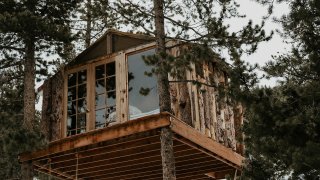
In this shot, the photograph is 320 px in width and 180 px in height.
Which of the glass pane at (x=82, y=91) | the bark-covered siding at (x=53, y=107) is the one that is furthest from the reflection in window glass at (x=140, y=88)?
the bark-covered siding at (x=53, y=107)

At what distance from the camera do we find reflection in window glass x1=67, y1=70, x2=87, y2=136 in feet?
35.6

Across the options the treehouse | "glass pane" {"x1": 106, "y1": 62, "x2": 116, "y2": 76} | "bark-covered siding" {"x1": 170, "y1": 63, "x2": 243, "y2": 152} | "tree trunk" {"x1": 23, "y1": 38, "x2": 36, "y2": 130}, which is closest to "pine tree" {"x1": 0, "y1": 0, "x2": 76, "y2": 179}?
"tree trunk" {"x1": 23, "y1": 38, "x2": 36, "y2": 130}

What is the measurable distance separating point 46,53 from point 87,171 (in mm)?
3066

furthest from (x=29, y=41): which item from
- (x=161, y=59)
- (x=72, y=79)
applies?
(x=161, y=59)

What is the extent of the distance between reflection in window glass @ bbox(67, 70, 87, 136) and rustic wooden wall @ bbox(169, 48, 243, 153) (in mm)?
2234

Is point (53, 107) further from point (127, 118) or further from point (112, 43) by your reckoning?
point (127, 118)

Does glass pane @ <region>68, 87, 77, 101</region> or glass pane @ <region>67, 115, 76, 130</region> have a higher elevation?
glass pane @ <region>68, 87, 77, 101</region>

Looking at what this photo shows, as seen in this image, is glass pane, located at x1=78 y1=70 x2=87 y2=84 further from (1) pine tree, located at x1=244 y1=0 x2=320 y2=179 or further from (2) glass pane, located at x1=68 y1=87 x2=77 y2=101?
(1) pine tree, located at x1=244 y1=0 x2=320 y2=179

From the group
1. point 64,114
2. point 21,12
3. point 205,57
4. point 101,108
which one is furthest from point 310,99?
point 21,12

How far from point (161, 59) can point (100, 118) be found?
2677mm

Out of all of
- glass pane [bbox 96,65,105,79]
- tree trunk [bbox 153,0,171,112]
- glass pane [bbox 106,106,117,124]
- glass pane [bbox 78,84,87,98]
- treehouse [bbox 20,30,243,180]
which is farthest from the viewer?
glass pane [bbox 78,84,87,98]

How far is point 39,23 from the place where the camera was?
10.9 metres

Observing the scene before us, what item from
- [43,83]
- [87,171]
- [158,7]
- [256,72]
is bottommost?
[87,171]

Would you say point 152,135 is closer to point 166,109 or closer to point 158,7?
point 166,109
